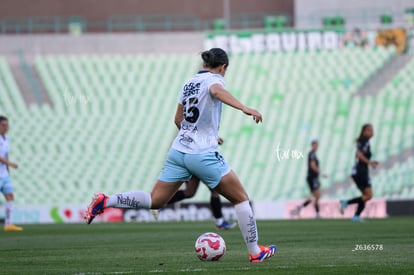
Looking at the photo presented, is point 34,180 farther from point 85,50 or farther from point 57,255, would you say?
point 57,255

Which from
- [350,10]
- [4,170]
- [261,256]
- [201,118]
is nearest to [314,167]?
[4,170]

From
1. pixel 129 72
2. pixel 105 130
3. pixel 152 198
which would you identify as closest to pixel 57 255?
pixel 152 198

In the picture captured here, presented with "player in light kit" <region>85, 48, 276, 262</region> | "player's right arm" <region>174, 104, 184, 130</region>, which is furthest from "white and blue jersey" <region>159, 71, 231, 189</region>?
"player's right arm" <region>174, 104, 184, 130</region>

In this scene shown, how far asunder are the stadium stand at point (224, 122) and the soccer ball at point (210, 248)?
19382 millimetres

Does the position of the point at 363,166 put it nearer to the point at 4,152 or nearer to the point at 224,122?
the point at 4,152

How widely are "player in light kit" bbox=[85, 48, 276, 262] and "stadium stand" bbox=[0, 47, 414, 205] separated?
19.6 m

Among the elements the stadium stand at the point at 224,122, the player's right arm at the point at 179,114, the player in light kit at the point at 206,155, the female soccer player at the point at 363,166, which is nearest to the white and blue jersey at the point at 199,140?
the player in light kit at the point at 206,155

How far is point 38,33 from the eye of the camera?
39031 millimetres

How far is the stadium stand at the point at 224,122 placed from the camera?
3111 centimetres

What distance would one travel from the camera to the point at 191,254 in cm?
1165

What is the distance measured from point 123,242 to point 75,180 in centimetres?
1639

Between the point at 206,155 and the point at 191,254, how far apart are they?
2098 mm

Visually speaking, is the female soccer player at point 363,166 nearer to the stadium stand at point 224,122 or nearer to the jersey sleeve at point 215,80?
the stadium stand at point 224,122

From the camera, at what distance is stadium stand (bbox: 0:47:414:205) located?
31.1m
